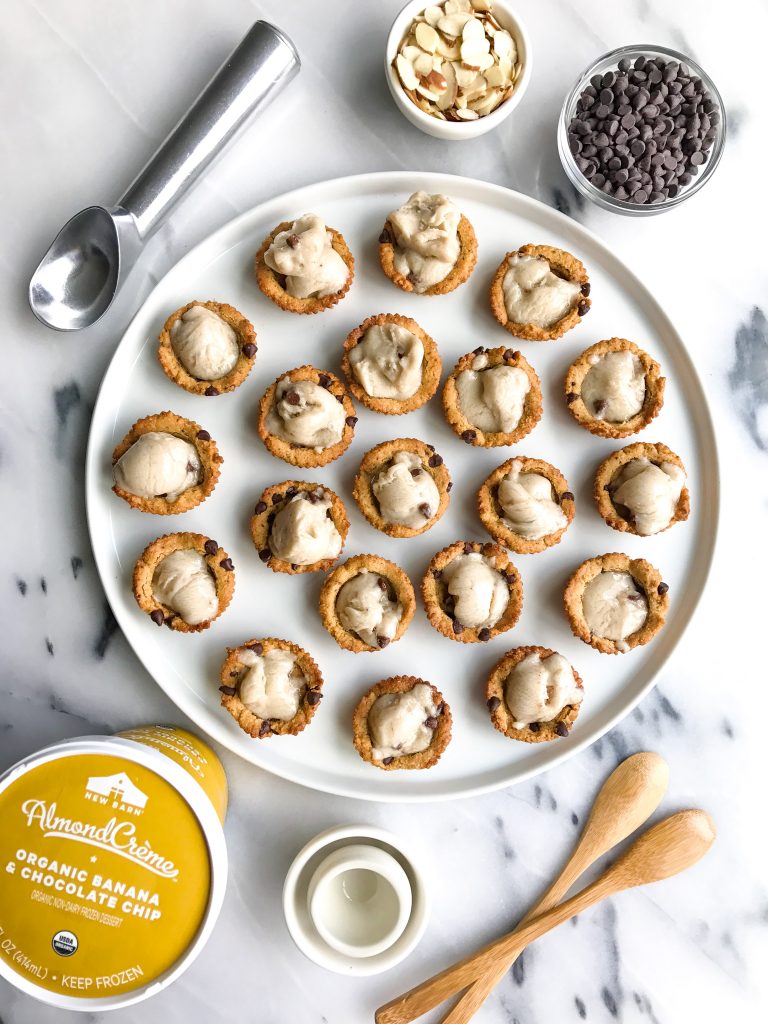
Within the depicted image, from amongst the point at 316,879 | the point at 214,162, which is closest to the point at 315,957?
the point at 316,879

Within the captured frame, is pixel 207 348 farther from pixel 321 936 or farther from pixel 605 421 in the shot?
pixel 321 936

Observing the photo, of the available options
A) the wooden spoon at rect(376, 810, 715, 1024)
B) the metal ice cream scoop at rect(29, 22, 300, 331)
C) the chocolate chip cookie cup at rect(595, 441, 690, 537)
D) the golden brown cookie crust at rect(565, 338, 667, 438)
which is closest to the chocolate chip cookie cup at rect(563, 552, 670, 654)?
the chocolate chip cookie cup at rect(595, 441, 690, 537)

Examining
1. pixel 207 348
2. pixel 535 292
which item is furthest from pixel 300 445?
pixel 535 292

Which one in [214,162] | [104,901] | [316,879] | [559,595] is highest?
[214,162]

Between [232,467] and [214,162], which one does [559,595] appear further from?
[214,162]

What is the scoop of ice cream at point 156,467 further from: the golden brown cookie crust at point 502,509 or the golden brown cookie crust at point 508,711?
the golden brown cookie crust at point 508,711

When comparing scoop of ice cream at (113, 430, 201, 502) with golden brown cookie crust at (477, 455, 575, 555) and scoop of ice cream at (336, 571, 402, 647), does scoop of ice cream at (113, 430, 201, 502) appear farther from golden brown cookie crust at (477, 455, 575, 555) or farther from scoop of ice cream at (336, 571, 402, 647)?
golden brown cookie crust at (477, 455, 575, 555)
